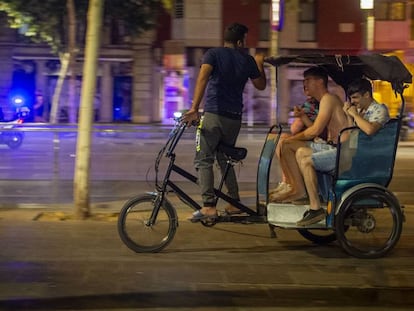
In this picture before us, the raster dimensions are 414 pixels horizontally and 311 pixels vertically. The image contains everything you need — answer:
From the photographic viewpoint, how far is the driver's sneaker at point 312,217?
259 inches

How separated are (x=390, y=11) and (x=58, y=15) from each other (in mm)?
15131

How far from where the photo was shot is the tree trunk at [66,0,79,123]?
984 inches

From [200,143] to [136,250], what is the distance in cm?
124

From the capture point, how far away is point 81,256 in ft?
21.4

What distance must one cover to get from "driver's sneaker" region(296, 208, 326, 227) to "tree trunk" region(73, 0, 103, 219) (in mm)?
3099

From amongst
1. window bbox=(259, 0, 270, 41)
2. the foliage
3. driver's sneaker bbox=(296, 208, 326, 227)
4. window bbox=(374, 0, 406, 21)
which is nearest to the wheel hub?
driver's sneaker bbox=(296, 208, 326, 227)

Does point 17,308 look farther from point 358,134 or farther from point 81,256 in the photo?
point 358,134

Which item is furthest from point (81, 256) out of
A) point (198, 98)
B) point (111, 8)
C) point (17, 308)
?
point (111, 8)

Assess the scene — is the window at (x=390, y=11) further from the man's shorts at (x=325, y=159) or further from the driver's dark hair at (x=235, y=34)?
the man's shorts at (x=325, y=159)

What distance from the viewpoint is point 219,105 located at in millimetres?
6785

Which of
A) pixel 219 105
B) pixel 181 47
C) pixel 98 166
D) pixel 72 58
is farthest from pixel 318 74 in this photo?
pixel 181 47

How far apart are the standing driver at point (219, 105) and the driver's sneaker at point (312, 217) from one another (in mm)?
691

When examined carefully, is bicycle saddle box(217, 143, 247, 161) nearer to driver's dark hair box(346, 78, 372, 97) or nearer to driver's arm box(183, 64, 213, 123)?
driver's arm box(183, 64, 213, 123)

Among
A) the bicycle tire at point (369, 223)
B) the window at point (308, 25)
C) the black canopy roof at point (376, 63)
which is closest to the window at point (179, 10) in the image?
the window at point (308, 25)
